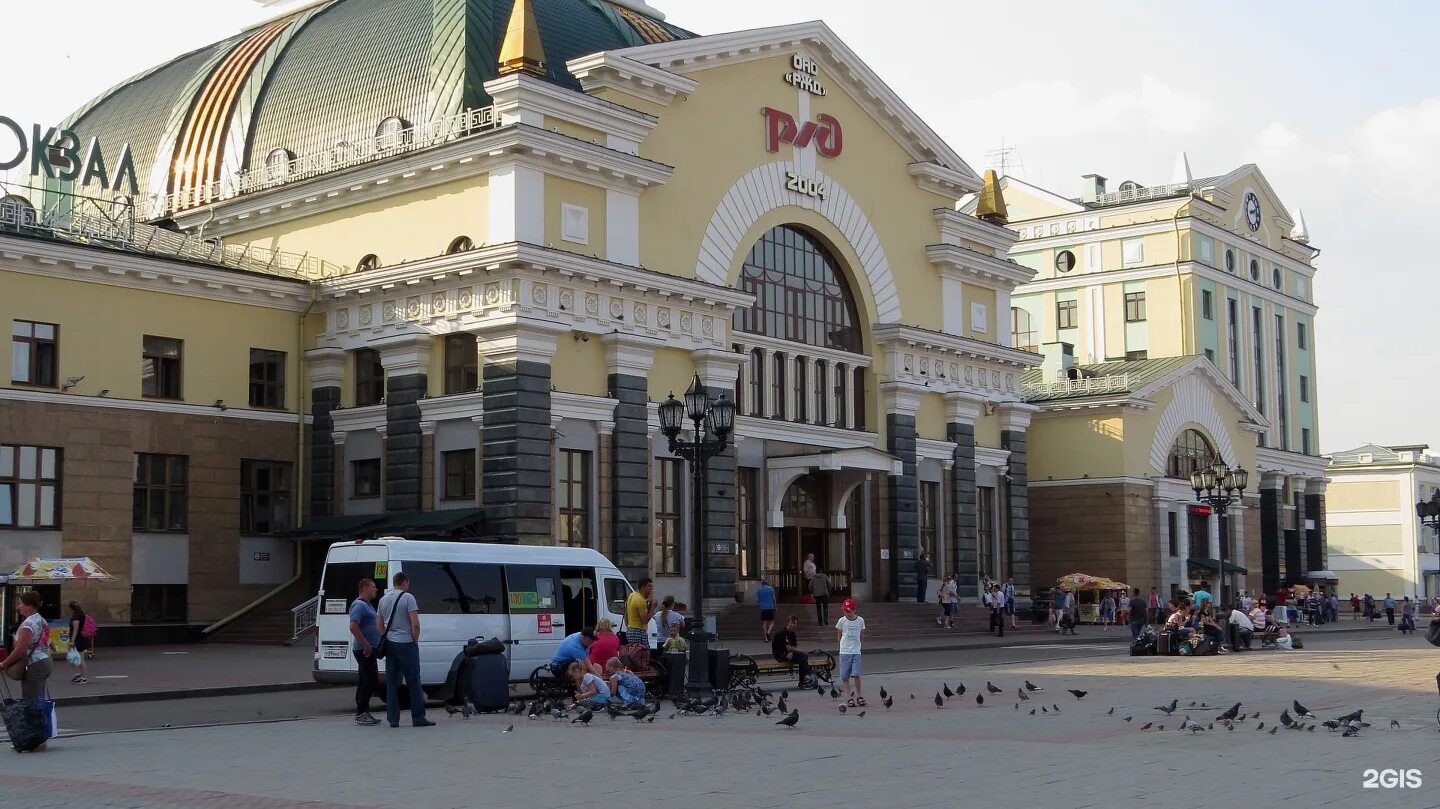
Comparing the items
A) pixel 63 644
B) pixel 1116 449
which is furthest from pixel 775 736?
pixel 1116 449

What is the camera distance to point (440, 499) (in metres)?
42.1

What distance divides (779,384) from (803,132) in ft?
25.1

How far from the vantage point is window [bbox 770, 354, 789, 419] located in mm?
48906

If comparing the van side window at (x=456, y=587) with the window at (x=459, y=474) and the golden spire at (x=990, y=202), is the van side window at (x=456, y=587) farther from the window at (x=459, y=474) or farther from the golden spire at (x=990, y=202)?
the golden spire at (x=990, y=202)

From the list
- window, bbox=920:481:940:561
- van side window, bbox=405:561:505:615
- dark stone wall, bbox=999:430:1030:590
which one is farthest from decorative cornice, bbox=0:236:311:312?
dark stone wall, bbox=999:430:1030:590

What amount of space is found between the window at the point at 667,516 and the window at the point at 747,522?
8.64 feet

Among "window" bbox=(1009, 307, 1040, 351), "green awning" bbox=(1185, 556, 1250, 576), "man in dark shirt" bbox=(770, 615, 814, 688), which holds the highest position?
"window" bbox=(1009, 307, 1040, 351)

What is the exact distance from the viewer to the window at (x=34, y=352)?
38.5 m

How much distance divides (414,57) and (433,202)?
18.0 feet

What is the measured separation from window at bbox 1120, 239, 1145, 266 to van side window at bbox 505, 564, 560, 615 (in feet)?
198

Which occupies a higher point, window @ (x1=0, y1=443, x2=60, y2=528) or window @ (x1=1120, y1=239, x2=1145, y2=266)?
window @ (x1=1120, y1=239, x2=1145, y2=266)

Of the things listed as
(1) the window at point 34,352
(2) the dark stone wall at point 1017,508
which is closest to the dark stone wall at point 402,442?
(1) the window at point 34,352

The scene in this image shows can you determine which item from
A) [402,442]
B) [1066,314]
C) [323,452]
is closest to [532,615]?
[402,442]

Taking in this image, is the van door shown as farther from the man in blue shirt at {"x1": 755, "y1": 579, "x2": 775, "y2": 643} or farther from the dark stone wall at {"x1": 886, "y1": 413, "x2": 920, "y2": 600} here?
the dark stone wall at {"x1": 886, "y1": 413, "x2": 920, "y2": 600}
